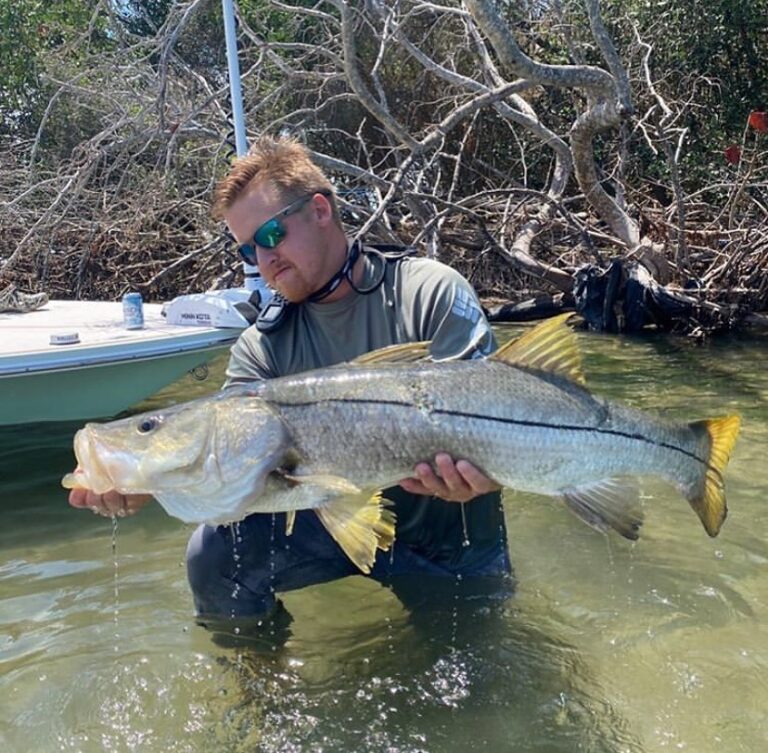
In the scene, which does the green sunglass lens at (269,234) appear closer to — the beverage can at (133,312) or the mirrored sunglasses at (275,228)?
the mirrored sunglasses at (275,228)

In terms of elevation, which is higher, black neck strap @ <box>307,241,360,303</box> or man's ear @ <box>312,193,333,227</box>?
man's ear @ <box>312,193,333,227</box>

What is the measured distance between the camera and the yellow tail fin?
9.90 ft

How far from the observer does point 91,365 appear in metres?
5.84

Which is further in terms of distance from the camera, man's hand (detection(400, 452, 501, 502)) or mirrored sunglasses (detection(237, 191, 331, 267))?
mirrored sunglasses (detection(237, 191, 331, 267))

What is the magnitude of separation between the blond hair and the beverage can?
3.44 metres

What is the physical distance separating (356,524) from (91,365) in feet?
12.0

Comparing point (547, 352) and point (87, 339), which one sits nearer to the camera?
point (547, 352)

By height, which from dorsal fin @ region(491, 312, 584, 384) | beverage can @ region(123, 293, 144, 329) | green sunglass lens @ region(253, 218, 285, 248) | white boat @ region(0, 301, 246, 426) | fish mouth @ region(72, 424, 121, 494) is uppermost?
green sunglass lens @ region(253, 218, 285, 248)

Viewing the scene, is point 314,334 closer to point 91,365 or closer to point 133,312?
point 91,365

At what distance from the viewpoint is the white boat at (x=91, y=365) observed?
18.8 ft

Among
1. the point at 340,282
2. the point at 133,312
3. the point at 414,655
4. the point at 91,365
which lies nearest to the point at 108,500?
the point at 340,282

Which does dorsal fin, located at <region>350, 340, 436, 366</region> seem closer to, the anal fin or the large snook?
the large snook

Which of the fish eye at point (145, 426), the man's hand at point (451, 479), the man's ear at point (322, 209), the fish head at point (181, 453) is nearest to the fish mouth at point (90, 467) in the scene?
the fish head at point (181, 453)

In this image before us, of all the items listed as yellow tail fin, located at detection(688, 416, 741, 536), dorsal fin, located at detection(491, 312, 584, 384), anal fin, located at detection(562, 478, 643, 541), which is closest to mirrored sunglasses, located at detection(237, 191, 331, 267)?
dorsal fin, located at detection(491, 312, 584, 384)
